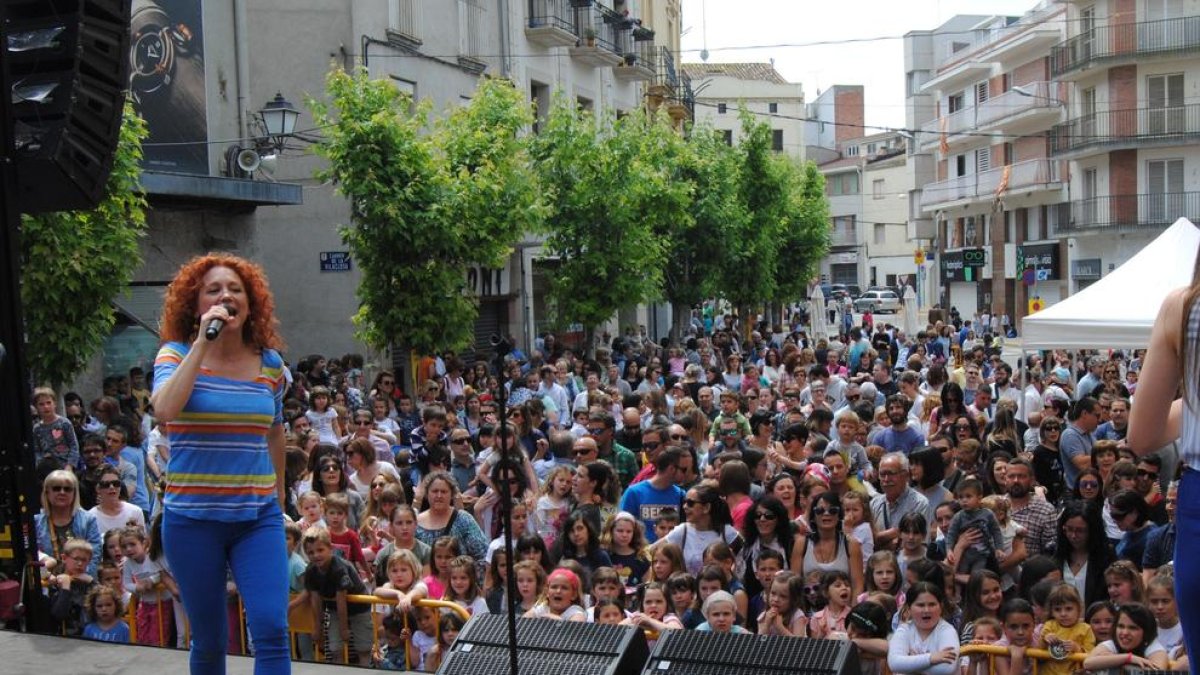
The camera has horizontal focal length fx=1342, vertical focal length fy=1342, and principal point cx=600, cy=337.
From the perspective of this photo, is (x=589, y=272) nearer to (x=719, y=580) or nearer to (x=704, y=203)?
(x=704, y=203)

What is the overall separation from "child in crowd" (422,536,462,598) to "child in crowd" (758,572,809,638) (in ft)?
6.00

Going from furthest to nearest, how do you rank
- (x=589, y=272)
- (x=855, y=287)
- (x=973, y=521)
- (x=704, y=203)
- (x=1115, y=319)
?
(x=855, y=287)
(x=704, y=203)
(x=589, y=272)
(x=1115, y=319)
(x=973, y=521)

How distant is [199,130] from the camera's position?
18656 millimetres

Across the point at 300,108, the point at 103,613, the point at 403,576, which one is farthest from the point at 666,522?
the point at 300,108

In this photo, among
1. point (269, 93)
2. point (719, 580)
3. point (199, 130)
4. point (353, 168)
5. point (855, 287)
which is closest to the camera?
point (719, 580)

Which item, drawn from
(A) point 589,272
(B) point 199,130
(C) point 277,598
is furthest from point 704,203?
(C) point 277,598

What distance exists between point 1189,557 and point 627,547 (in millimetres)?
5889

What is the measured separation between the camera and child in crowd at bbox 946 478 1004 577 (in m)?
7.82

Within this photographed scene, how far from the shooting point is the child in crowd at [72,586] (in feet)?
23.5

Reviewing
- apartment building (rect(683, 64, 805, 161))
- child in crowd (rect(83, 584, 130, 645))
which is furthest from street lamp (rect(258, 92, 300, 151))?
apartment building (rect(683, 64, 805, 161))

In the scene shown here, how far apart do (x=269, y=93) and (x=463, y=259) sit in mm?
5867

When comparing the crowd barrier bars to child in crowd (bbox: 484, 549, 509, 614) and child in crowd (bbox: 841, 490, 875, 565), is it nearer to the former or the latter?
child in crowd (bbox: 841, 490, 875, 565)

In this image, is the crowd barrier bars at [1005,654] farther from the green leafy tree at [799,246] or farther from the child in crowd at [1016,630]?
the green leafy tree at [799,246]

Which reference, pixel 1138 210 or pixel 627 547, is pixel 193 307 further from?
pixel 1138 210
